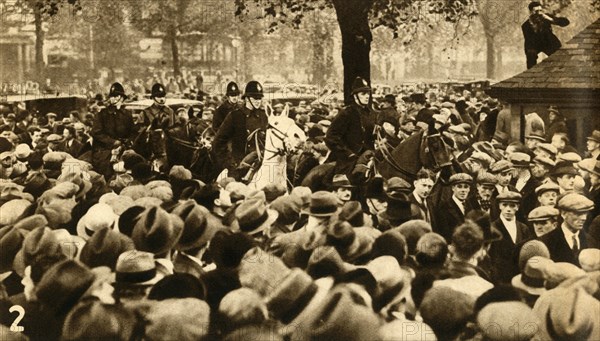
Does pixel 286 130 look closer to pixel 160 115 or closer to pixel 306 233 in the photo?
pixel 306 233

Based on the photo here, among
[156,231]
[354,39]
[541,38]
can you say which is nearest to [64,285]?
Result: [156,231]

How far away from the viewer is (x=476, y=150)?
25.1ft

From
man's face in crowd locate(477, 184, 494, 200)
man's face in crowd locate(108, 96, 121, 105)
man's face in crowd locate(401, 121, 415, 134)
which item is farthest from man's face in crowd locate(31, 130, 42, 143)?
man's face in crowd locate(477, 184, 494, 200)

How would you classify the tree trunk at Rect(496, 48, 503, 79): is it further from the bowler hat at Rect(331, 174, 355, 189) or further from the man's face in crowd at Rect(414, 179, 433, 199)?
the bowler hat at Rect(331, 174, 355, 189)

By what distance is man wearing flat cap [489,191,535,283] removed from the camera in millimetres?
7426

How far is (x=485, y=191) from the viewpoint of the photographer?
7594mm

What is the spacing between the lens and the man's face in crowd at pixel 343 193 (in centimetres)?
752

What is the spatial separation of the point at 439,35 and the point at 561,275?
220 centimetres

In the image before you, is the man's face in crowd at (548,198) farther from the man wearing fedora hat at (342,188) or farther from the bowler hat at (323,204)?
the bowler hat at (323,204)

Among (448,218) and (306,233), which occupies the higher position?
(448,218)

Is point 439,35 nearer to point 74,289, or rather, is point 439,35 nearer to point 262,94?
point 262,94

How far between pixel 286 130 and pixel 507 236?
1993mm

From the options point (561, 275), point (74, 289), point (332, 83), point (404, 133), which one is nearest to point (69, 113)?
point (74, 289)

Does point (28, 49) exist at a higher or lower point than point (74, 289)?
higher
